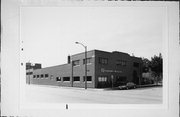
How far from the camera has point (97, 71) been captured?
4375 millimetres

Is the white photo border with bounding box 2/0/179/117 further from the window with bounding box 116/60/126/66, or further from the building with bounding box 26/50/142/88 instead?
the window with bounding box 116/60/126/66

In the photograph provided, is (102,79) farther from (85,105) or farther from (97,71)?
(85,105)

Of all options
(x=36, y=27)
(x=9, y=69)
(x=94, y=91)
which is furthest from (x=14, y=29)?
(x=94, y=91)

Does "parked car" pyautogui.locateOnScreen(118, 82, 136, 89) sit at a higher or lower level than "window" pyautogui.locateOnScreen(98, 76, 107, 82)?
lower

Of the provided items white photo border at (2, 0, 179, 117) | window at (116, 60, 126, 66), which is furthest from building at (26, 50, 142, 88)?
white photo border at (2, 0, 179, 117)

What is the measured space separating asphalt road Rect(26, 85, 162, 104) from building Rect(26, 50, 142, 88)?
0.22 meters

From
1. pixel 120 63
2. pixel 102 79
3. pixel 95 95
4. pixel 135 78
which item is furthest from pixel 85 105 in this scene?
pixel 120 63

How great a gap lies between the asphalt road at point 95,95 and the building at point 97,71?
22cm

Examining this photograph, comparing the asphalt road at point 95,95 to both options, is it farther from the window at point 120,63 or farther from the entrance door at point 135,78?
the window at point 120,63

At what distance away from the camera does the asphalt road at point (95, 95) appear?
3541 millimetres

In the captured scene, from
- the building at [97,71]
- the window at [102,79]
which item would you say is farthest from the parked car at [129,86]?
the window at [102,79]

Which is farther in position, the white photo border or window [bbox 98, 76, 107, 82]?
window [bbox 98, 76, 107, 82]

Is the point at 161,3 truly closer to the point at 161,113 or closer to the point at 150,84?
the point at 150,84

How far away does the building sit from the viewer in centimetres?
403
